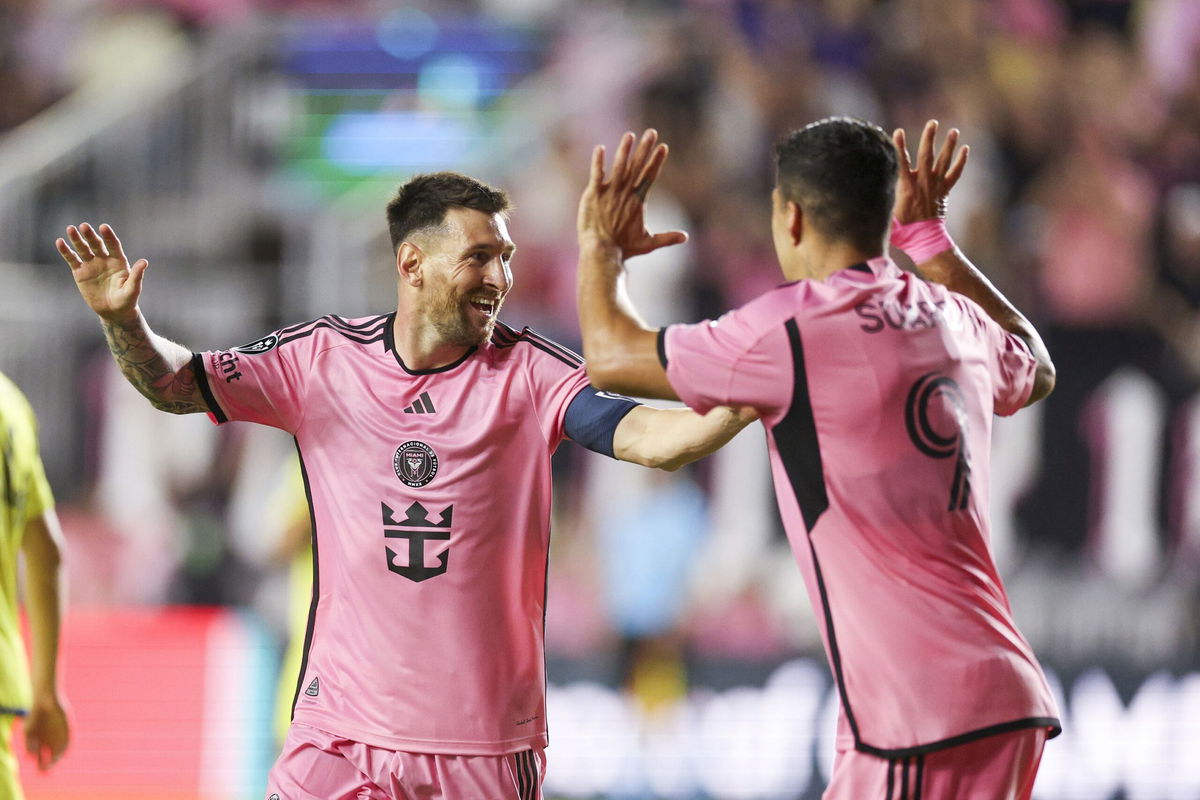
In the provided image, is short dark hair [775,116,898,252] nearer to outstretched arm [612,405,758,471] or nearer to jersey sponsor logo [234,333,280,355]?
outstretched arm [612,405,758,471]

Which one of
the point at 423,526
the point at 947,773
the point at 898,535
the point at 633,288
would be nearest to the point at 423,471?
the point at 423,526

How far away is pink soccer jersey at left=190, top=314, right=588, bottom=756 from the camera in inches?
150

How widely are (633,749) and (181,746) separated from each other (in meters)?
2.78

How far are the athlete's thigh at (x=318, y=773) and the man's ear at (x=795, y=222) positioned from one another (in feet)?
5.69

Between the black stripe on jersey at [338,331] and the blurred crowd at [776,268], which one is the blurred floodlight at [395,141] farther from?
the black stripe on jersey at [338,331]

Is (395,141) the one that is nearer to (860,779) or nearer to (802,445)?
(802,445)

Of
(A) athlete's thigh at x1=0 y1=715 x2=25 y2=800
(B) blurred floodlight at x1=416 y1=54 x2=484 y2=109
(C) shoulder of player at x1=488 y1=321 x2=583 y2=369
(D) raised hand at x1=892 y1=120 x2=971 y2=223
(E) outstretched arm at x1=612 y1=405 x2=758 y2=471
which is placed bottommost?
(A) athlete's thigh at x1=0 y1=715 x2=25 y2=800

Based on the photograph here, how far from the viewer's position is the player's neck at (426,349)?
4086 millimetres

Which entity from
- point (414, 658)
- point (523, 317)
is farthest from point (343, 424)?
point (523, 317)

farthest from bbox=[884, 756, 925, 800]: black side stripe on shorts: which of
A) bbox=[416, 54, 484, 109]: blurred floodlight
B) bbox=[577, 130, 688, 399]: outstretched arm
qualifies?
bbox=[416, 54, 484, 109]: blurred floodlight

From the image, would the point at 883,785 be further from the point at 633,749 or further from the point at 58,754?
the point at 633,749

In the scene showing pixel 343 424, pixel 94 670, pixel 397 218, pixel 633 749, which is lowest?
pixel 633 749

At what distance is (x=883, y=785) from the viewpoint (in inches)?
120

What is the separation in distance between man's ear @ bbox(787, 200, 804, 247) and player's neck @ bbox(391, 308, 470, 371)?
1.19 m
